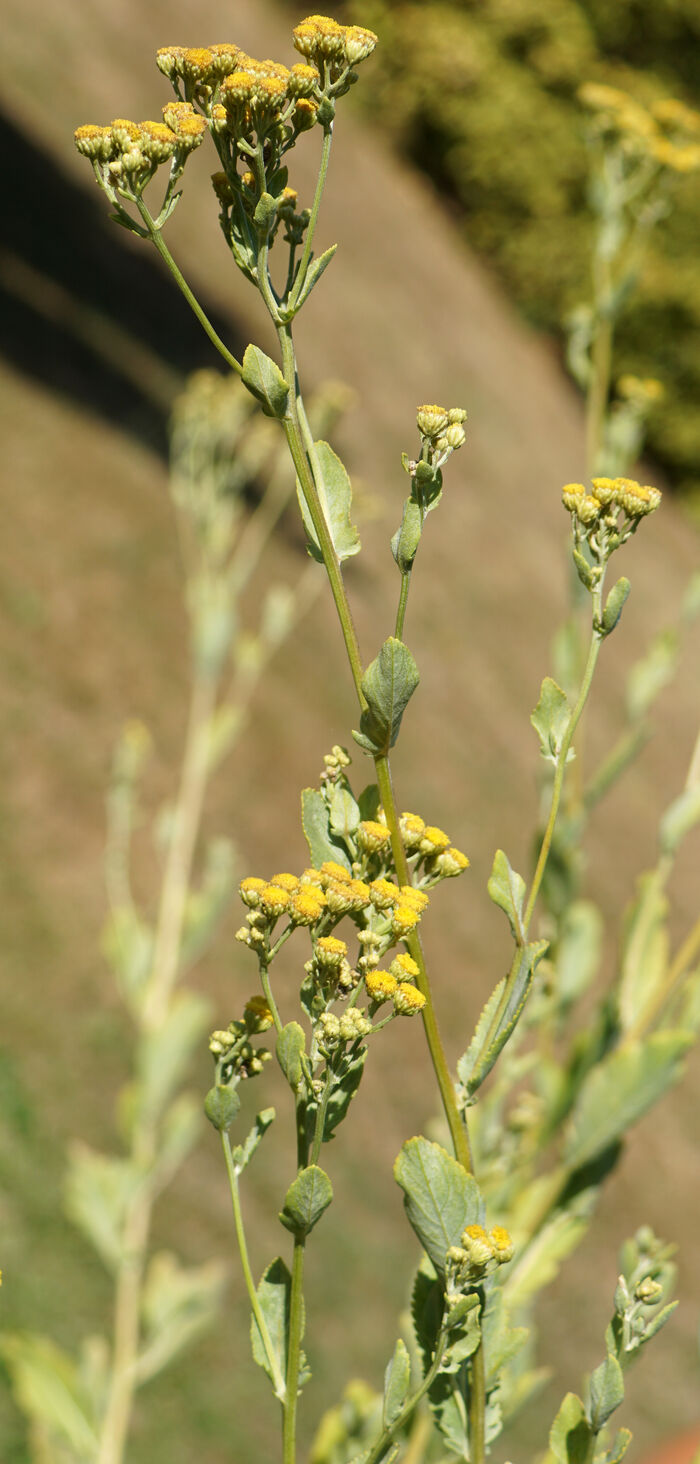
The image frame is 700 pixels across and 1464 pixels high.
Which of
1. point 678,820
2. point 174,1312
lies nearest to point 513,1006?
point 678,820

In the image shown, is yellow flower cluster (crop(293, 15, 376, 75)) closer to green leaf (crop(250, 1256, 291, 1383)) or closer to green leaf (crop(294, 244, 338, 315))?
green leaf (crop(294, 244, 338, 315))

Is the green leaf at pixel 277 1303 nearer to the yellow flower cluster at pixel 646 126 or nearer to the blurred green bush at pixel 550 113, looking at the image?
the yellow flower cluster at pixel 646 126

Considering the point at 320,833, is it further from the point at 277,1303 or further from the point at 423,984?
the point at 277,1303

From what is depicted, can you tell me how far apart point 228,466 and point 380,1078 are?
272 centimetres

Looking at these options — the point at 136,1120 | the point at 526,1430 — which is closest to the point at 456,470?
the point at 526,1430

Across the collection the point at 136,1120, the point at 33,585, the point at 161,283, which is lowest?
the point at 136,1120

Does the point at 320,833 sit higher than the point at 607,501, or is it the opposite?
the point at 607,501

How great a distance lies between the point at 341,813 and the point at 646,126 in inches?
48.0

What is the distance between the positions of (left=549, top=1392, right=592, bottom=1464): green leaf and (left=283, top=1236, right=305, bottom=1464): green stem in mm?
158

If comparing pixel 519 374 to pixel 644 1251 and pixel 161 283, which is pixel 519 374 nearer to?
pixel 161 283

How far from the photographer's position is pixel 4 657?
4.81 metres

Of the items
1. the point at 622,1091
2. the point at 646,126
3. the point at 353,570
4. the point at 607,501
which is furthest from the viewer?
the point at 353,570

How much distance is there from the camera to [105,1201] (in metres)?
1.62

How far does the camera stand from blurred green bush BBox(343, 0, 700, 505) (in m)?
10.7
